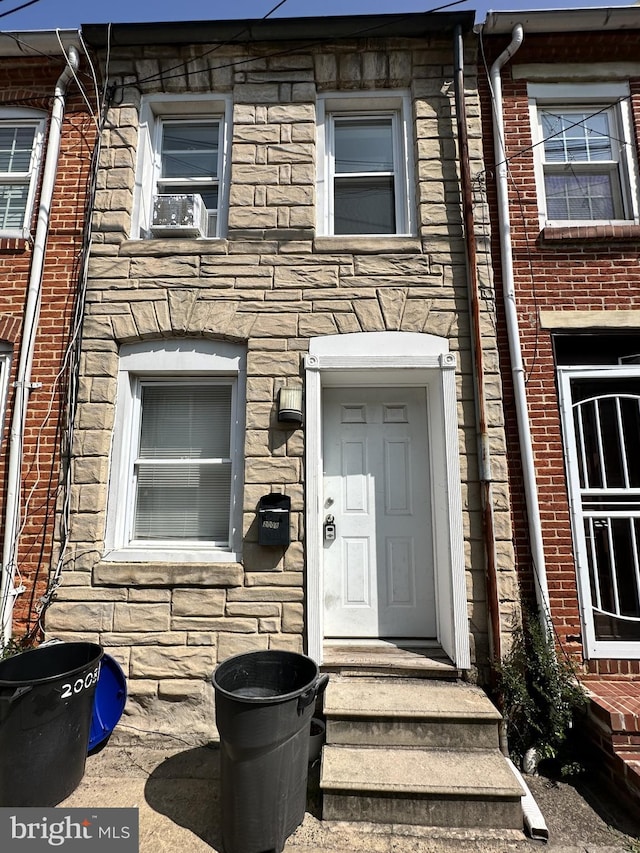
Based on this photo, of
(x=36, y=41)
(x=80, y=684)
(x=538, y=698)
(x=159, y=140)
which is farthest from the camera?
(x=159, y=140)

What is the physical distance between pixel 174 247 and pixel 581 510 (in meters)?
4.53

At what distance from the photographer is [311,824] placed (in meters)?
3.00

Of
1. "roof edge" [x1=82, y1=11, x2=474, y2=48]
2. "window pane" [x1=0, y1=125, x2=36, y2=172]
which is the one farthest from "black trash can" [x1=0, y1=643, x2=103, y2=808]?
"roof edge" [x1=82, y1=11, x2=474, y2=48]

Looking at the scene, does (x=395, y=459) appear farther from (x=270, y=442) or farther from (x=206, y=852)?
(x=206, y=852)

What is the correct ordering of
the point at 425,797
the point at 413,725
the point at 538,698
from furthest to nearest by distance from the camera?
the point at 538,698
the point at 413,725
the point at 425,797

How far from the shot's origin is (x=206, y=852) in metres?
2.76

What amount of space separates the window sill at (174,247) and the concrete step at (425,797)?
4.43m

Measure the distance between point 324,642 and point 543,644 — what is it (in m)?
1.82

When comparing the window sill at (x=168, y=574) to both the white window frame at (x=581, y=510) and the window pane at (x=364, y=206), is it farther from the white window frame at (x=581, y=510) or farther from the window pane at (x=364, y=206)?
the window pane at (x=364, y=206)

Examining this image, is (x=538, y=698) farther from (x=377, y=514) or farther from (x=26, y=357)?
(x=26, y=357)

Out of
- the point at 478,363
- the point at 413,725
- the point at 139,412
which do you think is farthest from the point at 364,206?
the point at 413,725

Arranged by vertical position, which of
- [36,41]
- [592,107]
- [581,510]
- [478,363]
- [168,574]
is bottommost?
[168,574]

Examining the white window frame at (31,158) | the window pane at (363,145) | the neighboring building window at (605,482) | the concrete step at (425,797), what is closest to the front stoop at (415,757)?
the concrete step at (425,797)

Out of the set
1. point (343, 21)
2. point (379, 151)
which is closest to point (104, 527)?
point (379, 151)
